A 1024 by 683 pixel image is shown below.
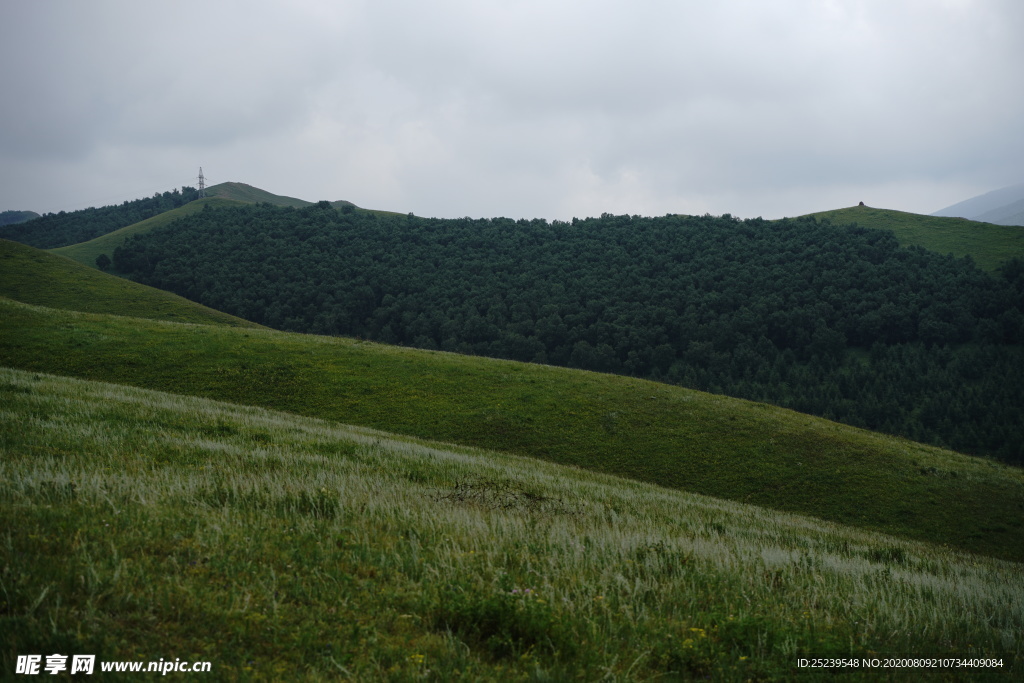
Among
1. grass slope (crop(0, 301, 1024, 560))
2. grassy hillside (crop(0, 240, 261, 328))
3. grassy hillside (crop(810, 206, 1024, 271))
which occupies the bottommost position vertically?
grass slope (crop(0, 301, 1024, 560))

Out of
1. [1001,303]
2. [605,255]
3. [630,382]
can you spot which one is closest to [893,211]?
[1001,303]

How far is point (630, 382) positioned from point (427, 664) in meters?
41.4

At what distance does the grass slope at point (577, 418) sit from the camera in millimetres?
27953

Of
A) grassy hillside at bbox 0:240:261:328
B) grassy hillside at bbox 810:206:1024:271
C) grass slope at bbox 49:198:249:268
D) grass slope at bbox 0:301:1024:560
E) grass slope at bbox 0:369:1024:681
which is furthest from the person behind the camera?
grass slope at bbox 49:198:249:268

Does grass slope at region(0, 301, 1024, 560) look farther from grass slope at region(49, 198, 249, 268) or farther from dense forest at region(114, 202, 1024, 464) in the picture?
grass slope at region(49, 198, 249, 268)

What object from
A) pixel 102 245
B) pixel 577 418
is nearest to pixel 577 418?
pixel 577 418

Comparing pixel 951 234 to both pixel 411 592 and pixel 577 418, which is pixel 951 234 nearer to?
pixel 577 418

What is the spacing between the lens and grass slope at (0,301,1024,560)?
27953mm

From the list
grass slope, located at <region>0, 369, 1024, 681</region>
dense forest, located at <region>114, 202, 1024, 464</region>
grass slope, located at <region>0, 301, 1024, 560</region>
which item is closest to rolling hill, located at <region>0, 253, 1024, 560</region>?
grass slope, located at <region>0, 301, 1024, 560</region>

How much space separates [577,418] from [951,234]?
183425 mm

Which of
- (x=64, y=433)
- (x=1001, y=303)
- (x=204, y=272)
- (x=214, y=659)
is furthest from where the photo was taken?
(x=204, y=272)

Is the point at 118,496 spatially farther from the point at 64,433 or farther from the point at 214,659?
the point at 64,433

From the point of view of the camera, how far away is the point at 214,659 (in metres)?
3.44

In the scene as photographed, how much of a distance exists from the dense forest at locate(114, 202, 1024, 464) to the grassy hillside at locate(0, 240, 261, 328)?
44.8m
